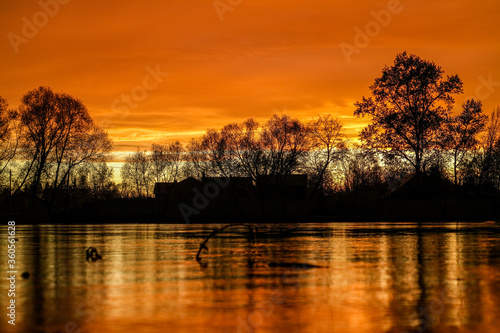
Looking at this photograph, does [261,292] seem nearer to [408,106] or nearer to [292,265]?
[292,265]

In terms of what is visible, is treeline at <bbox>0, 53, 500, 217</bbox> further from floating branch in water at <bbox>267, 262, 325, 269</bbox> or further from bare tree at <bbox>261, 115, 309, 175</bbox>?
floating branch in water at <bbox>267, 262, 325, 269</bbox>

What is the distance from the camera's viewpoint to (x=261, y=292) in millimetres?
16719

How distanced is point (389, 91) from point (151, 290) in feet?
193

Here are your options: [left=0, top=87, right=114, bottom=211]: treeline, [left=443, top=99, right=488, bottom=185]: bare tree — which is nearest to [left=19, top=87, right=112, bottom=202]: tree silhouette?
[left=0, top=87, right=114, bottom=211]: treeline

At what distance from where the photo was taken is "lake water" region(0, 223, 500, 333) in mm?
12672

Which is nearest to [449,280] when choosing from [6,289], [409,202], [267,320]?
[267,320]

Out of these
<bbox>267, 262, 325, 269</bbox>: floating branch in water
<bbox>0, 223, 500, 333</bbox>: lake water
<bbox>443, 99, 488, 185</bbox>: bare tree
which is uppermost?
<bbox>443, 99, 488, 185</bbox>: bare tree

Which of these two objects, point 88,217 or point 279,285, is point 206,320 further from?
point 88,217

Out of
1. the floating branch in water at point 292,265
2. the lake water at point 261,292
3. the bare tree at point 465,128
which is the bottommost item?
the lake water at point 261,292

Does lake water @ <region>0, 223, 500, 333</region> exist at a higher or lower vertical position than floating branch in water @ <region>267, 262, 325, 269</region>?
lower

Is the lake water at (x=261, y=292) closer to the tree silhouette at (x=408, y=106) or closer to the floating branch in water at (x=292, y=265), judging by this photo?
the floating branch in water at (x=292, y=265)

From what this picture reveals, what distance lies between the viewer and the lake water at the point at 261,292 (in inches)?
499

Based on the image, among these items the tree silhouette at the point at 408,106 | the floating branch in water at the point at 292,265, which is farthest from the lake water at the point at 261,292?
the tree silhouette at the point at 408,106

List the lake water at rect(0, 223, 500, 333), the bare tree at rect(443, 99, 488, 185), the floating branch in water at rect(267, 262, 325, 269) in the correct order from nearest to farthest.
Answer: the lake water at rect(0, 223, 500, 333)
the floating branch in water at rect(267, 262, 325, 269)
the bare tree at rect(443, 99, 488, 185)
